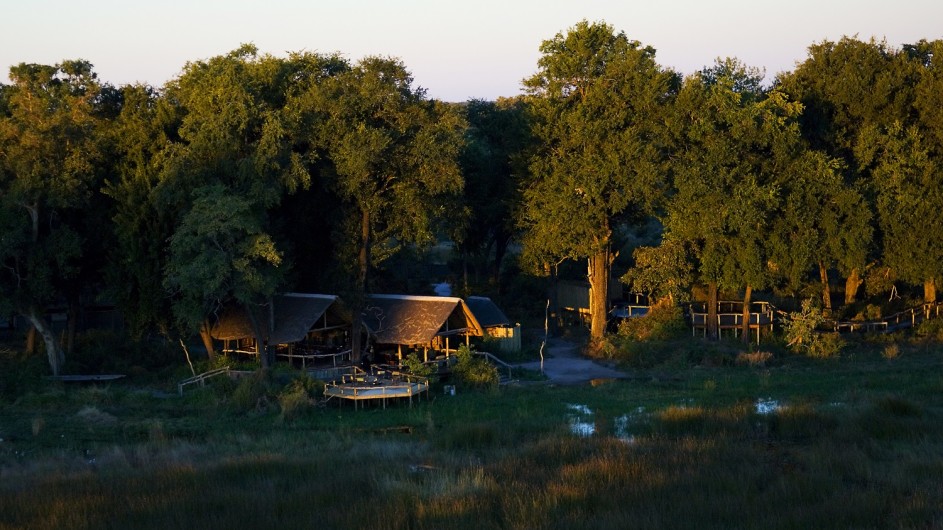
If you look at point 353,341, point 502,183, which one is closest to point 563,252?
point 502,183

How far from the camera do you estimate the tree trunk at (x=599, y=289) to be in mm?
39188

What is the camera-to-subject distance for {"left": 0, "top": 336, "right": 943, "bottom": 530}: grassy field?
511 inches

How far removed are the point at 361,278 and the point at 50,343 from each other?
34.9 feet

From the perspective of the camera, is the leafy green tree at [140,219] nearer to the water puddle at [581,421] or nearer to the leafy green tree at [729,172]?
the water puddle at [581,421]

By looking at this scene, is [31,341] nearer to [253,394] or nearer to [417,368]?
[253,394]

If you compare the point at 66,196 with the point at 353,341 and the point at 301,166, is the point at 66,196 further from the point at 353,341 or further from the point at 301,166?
the point at 353,341

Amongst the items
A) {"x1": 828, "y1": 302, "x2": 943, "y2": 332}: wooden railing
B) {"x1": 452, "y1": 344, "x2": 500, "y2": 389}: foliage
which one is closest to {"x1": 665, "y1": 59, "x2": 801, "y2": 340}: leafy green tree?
{"x1": 828, "y1": 302, "x2": 943, "y2": 332}: wooden railing

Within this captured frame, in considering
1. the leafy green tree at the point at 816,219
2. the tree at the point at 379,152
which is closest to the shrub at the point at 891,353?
the leafy green tree at the point at 816,219

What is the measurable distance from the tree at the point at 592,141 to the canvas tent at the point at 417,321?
4.92 meters

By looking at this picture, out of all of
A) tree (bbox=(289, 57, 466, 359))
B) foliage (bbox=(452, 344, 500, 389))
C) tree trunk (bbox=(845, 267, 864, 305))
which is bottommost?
foliage (bbox=(452, 344, 500, 389))

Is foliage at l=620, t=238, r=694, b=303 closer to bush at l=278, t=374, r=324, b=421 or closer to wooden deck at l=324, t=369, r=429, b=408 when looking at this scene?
wooden deck at l=324, t=369, r=429, b=408

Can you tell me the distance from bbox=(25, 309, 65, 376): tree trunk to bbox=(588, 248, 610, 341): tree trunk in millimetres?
20245

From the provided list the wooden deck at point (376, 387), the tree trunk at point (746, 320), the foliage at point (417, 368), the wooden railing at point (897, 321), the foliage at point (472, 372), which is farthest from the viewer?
the wooden railing at point (897, 321)

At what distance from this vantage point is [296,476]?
53.0ft
